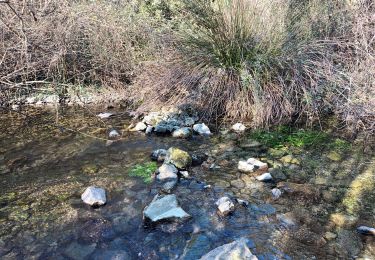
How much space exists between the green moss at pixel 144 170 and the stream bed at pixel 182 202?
0.07m

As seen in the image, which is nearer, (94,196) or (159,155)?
(94,196)

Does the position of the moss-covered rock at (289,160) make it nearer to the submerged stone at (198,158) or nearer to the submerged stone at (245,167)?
the submerged stone at (245,167)

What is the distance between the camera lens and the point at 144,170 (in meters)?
4.02

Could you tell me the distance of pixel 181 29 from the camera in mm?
5691

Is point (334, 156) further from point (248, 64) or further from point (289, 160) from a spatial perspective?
point (248, 64)

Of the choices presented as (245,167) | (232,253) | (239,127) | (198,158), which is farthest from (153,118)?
(232,253)

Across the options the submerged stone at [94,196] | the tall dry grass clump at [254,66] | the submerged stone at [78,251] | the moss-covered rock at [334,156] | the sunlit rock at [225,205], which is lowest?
the submerged stone at [78,251]

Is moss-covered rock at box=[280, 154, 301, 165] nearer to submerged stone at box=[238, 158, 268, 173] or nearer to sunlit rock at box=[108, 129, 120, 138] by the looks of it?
submerged stone at box=[238, 158, 268, 173]

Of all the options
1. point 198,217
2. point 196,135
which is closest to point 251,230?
point 198,217

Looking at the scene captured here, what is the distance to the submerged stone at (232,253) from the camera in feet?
8.05

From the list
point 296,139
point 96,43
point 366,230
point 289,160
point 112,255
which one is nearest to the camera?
point 112,255

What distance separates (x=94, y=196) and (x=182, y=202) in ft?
2.56

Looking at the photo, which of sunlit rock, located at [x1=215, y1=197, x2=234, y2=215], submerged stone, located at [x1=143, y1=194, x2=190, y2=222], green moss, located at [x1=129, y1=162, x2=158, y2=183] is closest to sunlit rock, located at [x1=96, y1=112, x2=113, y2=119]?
green moss, located at [x1=129, y1=162, x2=158, y2=183]

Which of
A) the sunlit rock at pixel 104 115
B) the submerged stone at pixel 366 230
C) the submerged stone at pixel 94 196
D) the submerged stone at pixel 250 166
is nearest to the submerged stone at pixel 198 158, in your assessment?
the submerged stone at pixel 250 166
